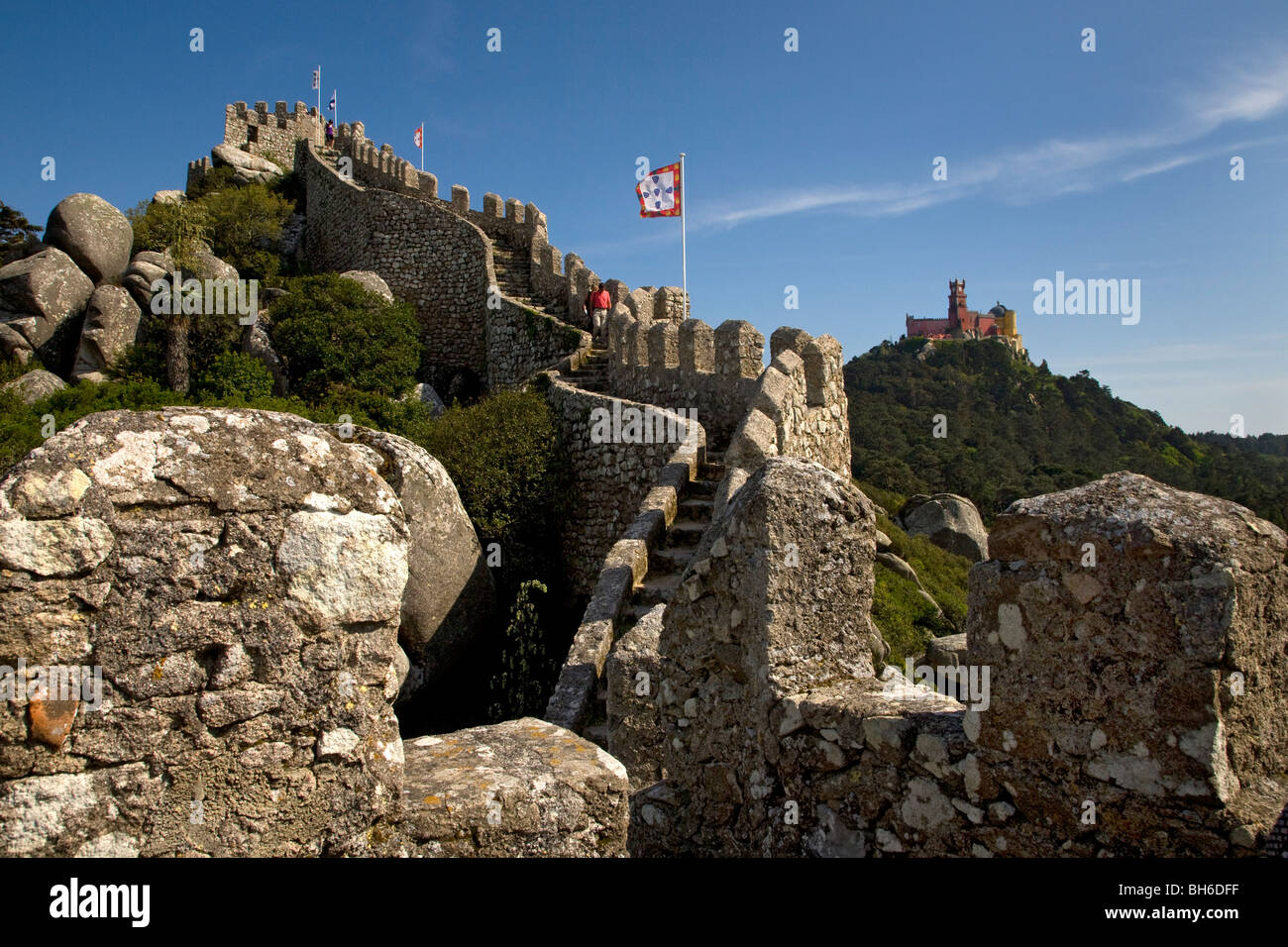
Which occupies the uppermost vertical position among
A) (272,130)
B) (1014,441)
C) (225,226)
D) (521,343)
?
(272,130)

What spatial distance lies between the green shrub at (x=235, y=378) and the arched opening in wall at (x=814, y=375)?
11222 mm

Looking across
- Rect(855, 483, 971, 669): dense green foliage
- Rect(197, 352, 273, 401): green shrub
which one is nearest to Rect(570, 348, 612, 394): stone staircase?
Rect(855, 483, 971, 669): dense green foliage

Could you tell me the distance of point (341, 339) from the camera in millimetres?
18594

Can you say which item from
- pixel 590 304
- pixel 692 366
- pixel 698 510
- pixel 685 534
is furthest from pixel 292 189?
pixel 685 534

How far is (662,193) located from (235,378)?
965cm

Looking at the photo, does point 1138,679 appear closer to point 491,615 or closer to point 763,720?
point 763,720

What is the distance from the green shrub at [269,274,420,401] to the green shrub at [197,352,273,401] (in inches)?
29.1

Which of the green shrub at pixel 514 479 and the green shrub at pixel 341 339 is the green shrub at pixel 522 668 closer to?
the green shrub at pixel 514 479

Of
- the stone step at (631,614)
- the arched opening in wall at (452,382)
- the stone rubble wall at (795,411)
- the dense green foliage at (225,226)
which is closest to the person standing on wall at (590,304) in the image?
the arched opening in wall at (452,382)

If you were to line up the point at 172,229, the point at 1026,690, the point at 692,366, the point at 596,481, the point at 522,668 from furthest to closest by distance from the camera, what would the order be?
the point at 172,229
the point at 596,481
the point at 692,366
the point at 522,668
the point at 1026,690

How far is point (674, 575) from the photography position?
9.19 metres

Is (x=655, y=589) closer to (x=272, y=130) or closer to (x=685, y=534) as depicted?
(x=685, y=534)

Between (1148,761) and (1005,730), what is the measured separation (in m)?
0.41

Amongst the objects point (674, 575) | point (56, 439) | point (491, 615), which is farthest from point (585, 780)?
point (491, 615)
